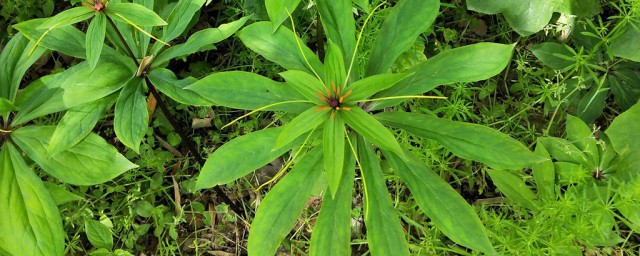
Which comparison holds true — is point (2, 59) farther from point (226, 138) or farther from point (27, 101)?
point (226, 138)

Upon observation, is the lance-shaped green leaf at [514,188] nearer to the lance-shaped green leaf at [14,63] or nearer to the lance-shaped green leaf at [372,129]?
the lance-shaped green leaf at [372,129]

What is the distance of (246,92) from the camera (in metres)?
1.70

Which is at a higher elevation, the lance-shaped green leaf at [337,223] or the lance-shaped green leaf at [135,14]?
the lance-shaped green leaf at [135,14]

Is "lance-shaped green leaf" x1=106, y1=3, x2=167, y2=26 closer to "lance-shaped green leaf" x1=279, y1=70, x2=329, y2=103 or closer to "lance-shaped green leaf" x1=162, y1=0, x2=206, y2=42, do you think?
"lance-shaped green leaf" x1=162, y1=0, x2=206, y2=42

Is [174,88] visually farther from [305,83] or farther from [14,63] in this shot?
[14,63]

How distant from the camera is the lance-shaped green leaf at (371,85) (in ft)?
4.69

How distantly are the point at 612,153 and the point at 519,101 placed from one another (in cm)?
46

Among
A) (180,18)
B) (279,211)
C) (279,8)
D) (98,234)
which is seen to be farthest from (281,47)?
(98,234)

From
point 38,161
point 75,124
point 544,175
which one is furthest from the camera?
point 544,175

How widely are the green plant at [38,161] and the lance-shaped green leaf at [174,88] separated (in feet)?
0.94

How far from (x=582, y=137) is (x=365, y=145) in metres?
0.98

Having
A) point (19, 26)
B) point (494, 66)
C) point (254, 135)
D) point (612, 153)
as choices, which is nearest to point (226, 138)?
point (254, 135)

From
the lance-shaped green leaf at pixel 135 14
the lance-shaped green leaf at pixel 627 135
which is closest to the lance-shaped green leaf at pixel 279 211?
the lance-shaped green leaf at pixel 135 14

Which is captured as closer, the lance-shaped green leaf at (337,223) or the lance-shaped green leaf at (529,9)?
the lance-shaped green leaf at (337,223)
